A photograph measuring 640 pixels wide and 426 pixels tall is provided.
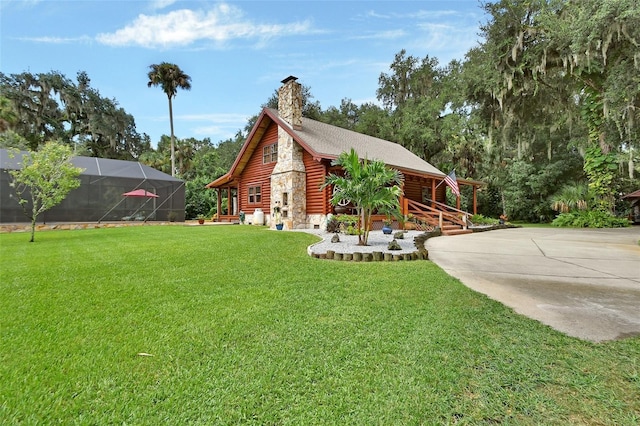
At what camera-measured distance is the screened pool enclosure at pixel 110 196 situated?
49.7ft

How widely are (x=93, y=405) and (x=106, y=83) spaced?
4407cm

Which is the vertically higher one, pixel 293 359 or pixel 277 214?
pixel 277 214

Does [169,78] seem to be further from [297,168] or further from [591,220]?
[591,220]

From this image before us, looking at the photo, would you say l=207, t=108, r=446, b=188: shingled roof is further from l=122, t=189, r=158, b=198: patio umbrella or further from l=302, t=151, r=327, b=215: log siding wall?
l=122, t=189, r=158, b=198: patio umbrella

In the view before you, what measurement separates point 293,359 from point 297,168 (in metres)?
12.0

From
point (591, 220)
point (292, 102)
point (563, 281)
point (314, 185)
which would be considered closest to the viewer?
point (563, 281)

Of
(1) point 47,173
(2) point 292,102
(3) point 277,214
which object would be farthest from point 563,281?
(1) point 47,173

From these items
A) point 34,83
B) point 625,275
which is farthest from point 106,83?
point 625,275

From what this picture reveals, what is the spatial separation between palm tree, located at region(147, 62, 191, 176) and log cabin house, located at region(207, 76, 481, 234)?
13.0 metres

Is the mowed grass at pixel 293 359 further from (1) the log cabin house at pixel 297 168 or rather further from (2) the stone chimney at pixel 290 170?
(2) the stone chimney at pixel 290 170

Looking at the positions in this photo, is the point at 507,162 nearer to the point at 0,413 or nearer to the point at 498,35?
the point at 498,35

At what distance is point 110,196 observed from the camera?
703 inches

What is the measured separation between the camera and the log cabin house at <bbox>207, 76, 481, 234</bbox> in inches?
529

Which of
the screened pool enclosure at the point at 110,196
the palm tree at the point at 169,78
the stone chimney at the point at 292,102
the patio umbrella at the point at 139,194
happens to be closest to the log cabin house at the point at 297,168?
the stone chimney at the point at 292,102
